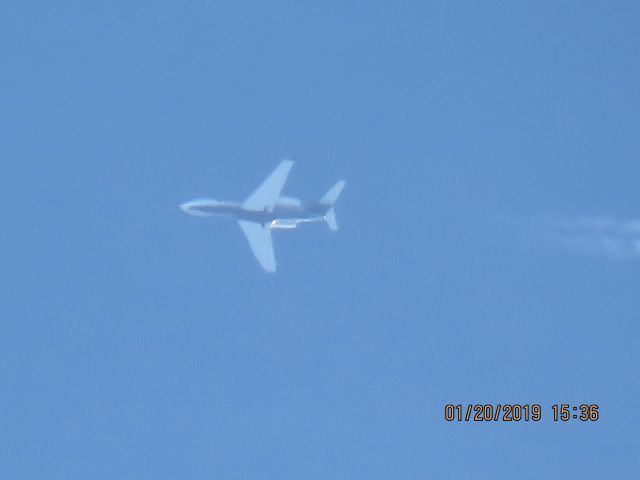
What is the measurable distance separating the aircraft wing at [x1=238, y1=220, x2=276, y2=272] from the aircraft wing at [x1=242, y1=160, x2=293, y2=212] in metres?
1.75

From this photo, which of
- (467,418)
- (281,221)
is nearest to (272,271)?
(281,221)

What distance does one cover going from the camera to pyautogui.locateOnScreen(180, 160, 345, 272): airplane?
264 ft

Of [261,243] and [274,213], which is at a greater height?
[274,213]

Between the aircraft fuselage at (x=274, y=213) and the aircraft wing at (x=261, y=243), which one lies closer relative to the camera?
the aircraft fuselage at (x=274, y=213)

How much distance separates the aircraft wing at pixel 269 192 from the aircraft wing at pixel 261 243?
175 cm

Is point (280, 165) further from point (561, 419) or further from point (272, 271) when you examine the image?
point (561, 419)

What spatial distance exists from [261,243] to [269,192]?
375cm

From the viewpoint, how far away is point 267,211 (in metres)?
80.8

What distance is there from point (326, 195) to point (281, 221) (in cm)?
354

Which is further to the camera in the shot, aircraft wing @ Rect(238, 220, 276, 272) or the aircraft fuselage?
aircraft wing @ Rect(238, 220, 276, 272)

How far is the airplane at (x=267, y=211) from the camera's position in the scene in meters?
80.4

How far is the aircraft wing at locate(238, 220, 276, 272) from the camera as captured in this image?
269 ft

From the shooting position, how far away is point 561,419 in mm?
70312

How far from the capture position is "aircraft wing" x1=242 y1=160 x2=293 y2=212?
80.6 metres
